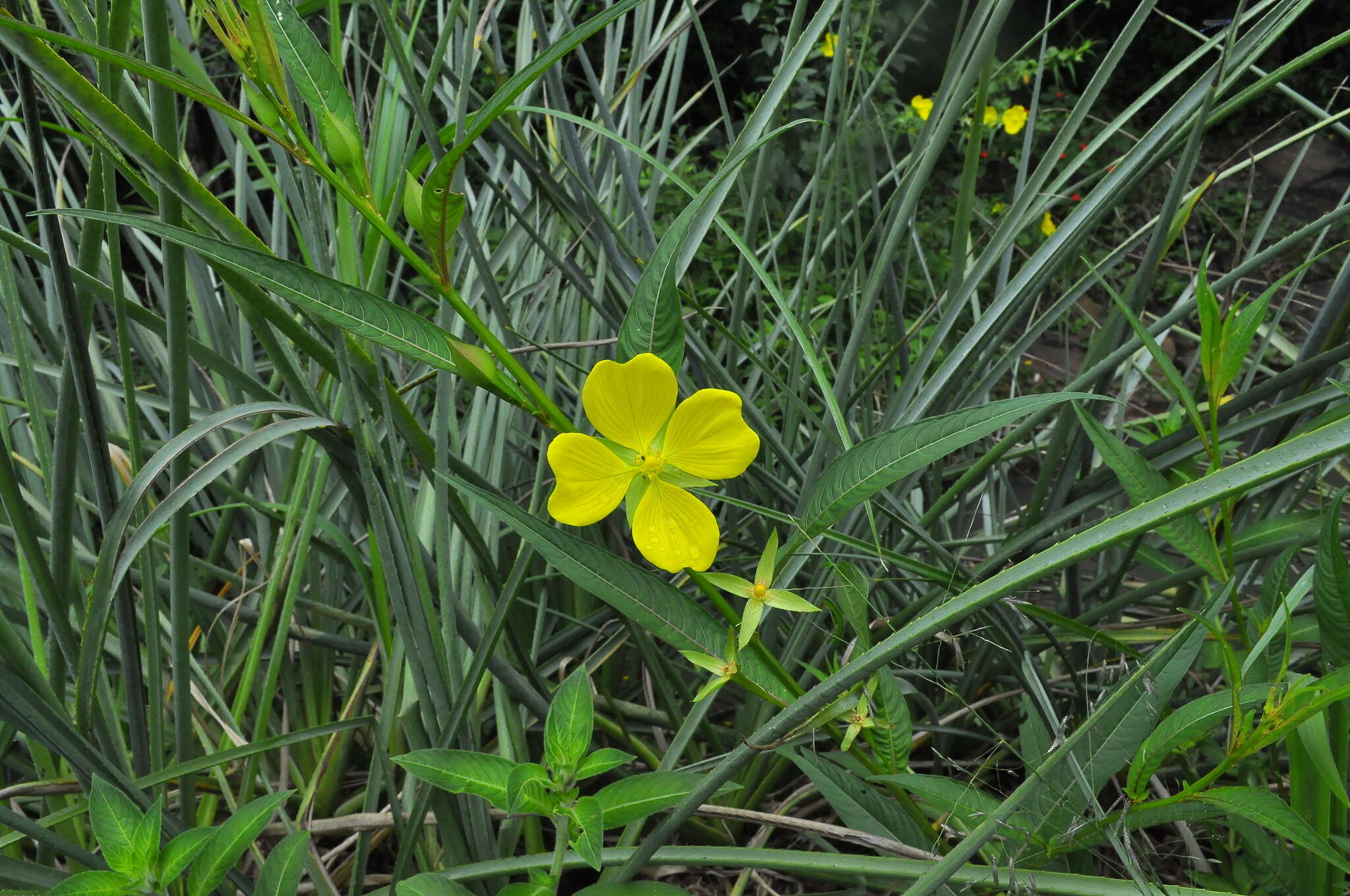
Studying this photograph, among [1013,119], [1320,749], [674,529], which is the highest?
[1013,119]

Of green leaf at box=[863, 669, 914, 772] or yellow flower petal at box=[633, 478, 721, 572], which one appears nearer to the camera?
yellow flower petal at box=[633, 478, 721, 572]

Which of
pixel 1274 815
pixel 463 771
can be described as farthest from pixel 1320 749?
pixel 463 771

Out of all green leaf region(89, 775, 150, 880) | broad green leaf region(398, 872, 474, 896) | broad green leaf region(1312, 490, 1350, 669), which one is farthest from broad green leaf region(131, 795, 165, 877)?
broad green leaf region(1312, 490, 1350, 669)

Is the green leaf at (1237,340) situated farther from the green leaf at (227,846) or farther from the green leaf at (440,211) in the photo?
the green leaf at (227,846)

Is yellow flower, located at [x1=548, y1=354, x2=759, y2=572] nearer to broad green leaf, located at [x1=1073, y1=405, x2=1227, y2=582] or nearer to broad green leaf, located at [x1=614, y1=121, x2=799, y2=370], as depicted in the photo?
broad green leaf, located at [x1=614, y1=121, x2=799, y2=370]

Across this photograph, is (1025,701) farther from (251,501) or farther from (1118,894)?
(251,501)

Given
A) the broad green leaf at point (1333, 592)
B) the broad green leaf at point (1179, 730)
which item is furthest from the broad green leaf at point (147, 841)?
the broad green leaf at point (1333, 592)

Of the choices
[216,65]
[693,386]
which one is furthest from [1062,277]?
[216,65]

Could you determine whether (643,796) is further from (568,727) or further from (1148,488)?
(1148,488)
